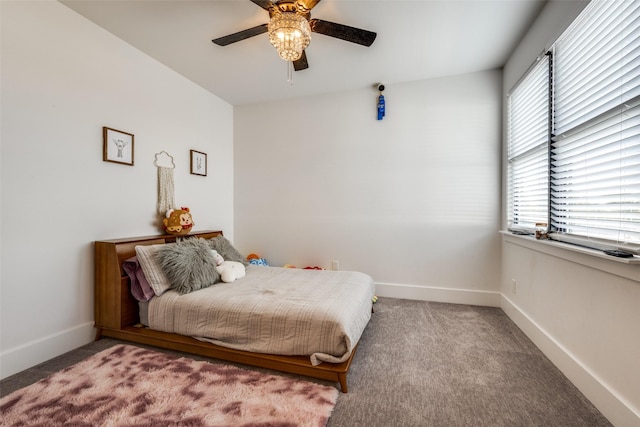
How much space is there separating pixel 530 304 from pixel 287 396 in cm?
206

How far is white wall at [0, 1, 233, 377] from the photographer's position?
169 cm

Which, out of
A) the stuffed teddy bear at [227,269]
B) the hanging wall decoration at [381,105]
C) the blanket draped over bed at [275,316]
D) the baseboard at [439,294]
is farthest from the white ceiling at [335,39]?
the baseboard at [439,294]

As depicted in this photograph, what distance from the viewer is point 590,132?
5.01ft

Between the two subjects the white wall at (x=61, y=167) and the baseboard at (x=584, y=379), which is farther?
the white wall at (x=61, y=167)

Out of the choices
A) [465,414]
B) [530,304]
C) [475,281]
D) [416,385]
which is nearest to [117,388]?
[416,385]

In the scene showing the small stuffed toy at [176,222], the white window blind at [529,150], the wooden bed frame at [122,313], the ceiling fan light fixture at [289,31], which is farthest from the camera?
the small stuffed toy at [176,222]

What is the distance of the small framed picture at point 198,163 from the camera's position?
3105 millimetres

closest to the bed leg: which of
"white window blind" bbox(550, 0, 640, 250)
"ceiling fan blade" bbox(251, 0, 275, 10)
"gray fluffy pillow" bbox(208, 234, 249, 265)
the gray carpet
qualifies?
the gray carpet

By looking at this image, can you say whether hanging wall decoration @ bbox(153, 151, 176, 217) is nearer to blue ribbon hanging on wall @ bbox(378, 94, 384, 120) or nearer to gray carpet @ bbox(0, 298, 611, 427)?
gray carpet @ bbox(0, 298, 611, 427)

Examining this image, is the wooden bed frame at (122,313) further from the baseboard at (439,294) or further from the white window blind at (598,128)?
the white window blind at (598,128)

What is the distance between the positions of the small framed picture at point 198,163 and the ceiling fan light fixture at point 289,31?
6.30ft

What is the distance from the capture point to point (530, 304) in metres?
2.15

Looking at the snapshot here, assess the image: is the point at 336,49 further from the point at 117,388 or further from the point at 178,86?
the point at 117,388

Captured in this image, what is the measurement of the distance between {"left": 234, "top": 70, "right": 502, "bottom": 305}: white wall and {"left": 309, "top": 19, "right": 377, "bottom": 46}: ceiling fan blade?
1426 millimetres
